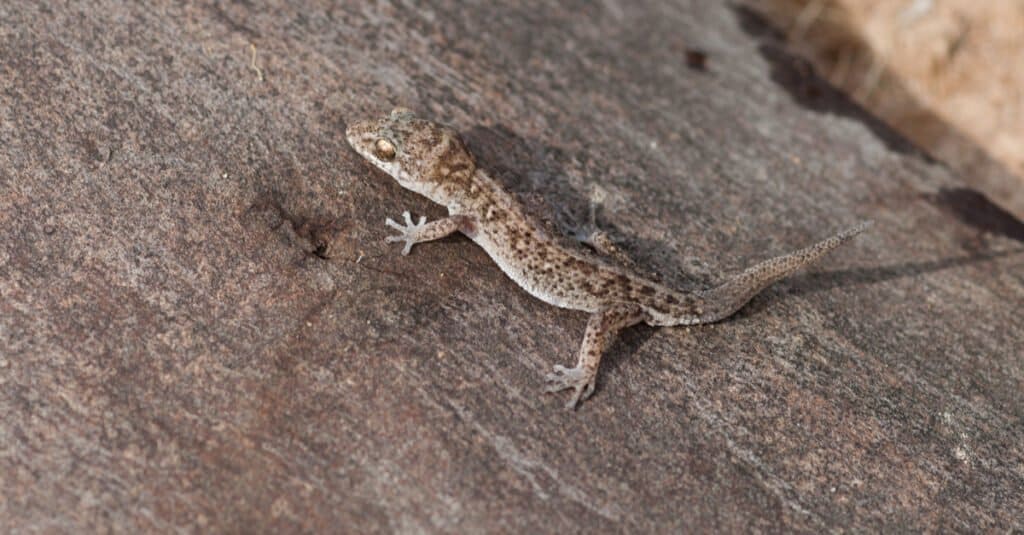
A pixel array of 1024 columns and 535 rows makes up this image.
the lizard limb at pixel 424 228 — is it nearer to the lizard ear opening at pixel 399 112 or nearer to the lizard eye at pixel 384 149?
the lizard eye at pixel 384 149

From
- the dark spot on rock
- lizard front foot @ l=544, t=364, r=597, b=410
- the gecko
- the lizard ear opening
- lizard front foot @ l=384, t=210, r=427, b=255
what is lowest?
lizard front foot @ l=544, t=364, r=597, b=410

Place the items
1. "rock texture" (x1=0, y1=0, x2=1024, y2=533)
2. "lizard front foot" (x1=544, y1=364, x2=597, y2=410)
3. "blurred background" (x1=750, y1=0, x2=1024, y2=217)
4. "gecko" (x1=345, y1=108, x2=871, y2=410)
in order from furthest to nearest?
"blurred background" (x1=750, y1=0, x2=1024, y2=217)
"gecko" (x1=345, y1=108, x2=871, y2=410)
"lizard front foot" (x1=544, y1=364, x2=597, y2=410)
"rock texture" (x1=0, y1=0, x2=1024, y2=533)

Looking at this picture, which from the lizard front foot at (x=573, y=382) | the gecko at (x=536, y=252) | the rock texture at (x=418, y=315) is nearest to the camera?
the rock texture at (x=418, y=315)

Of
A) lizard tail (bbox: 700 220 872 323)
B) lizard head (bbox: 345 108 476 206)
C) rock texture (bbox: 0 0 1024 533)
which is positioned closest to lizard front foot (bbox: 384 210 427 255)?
rock texture (bbox: 0 0 1024 533)

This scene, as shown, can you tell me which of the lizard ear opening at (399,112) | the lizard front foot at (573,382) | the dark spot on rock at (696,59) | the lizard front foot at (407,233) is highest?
the dark spot on rock at (696,59)

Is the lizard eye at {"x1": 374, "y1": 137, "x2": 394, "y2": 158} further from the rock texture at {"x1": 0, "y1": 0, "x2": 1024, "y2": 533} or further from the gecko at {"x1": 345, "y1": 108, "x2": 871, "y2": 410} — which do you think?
the rock texture at {"x1": 0, "y1": 0, "x2": 1024, "y2": 533}

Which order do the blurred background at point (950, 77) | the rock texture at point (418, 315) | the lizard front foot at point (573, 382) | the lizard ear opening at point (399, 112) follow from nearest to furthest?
the rock texture at point (418, 315) < the lizard front foot at point (573, 382) < the lizard ear opening at point (399, 112) < the blurred background at point (950, 77)

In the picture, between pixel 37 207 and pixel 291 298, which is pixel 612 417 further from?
pixel 37 207

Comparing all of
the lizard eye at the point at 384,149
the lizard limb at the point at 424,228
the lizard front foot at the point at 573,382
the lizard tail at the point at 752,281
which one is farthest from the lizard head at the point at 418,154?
the lizard tail at the point at 752,281
